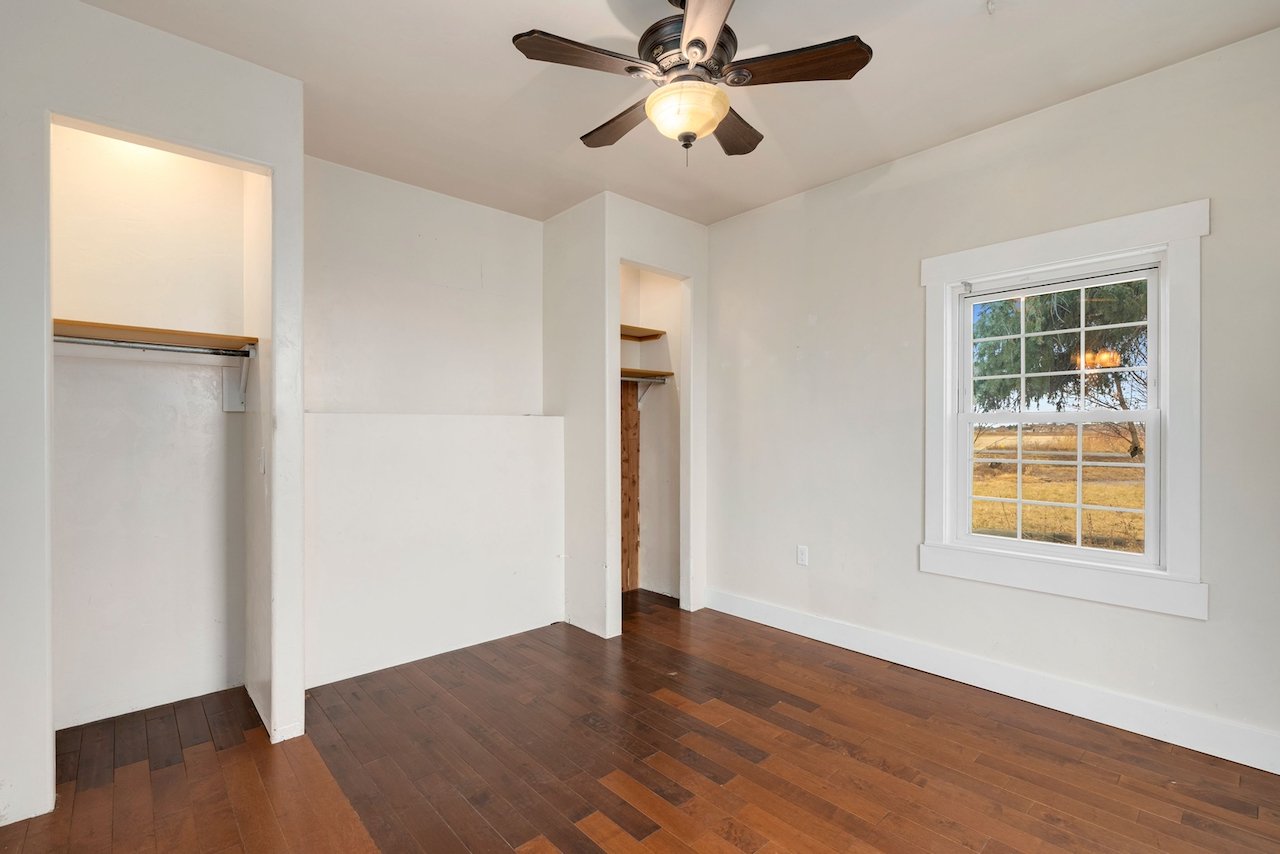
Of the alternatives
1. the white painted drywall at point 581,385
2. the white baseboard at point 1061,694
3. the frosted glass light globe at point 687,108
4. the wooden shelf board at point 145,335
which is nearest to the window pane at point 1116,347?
Result: the white baseboard at point 1061,694

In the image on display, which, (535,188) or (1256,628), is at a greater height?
(535,188)

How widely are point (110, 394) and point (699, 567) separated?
3731 millimetres

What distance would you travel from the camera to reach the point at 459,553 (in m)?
3.79

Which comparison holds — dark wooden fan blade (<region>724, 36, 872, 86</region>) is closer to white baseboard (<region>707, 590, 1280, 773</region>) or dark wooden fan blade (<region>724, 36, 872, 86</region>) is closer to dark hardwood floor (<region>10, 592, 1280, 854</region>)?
dark hardwood floor (<region>10, 592, 1280, 854</region>)

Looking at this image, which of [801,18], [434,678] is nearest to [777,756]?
[434,678]

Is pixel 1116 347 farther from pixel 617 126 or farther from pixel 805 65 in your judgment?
pixel 617 126

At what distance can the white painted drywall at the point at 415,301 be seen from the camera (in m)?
3.53

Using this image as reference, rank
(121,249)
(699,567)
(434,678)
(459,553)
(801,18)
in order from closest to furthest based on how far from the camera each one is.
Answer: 1. (801,18)
2. (121,249)
3. (434,678)
4. (459,553)
5. (699,567)

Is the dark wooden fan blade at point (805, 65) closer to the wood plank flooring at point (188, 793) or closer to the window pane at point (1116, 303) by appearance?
the window pane at point (1116, 303)

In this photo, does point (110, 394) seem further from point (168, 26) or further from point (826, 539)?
point (826, 539)

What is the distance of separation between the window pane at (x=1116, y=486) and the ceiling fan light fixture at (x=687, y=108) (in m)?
2.51

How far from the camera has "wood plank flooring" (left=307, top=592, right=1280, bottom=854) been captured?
6.81 ft

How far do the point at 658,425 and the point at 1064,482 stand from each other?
9.46ft

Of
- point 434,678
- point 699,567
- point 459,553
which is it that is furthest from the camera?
point 699,567
